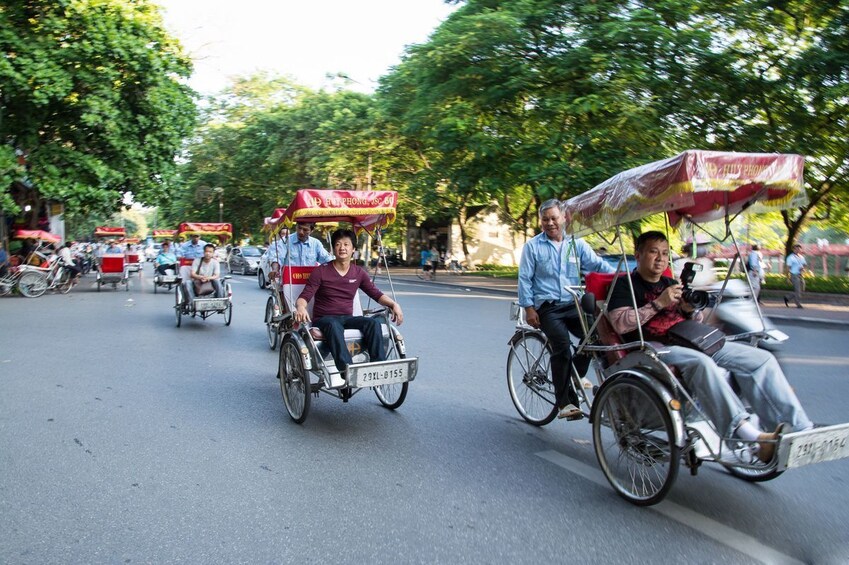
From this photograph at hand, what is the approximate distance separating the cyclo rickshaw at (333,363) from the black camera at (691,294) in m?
2.14

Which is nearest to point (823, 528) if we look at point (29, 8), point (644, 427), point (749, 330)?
point (644, 427)

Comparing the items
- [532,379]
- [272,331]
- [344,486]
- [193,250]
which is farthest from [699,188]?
[193,250]

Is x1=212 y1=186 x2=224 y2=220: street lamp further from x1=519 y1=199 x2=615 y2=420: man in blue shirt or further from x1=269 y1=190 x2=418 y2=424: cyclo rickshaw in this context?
x1=519 y1=199 x2=615 y2=420: man in blue shirt

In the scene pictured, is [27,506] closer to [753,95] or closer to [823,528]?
[823,528]

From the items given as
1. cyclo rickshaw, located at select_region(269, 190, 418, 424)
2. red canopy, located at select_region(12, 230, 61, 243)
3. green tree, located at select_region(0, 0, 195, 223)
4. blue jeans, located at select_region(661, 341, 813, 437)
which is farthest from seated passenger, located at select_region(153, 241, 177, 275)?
blue jeans, located at select_region(661, 341, 813, 437)

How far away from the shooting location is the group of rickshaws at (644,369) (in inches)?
136

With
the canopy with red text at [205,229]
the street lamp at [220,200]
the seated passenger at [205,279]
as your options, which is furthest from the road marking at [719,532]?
the street lamp at [220,200]

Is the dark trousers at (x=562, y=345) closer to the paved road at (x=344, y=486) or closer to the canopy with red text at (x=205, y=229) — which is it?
the paved road at (x=344, y=486)

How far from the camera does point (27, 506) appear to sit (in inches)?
148

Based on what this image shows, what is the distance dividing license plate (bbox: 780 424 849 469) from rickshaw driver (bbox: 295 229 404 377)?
10.5 feet

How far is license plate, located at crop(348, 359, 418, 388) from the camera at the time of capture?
16.4 feet

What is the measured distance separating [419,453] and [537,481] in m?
0.96

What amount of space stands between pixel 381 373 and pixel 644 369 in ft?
6.90

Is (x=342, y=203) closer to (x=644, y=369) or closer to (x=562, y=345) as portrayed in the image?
(x=562, y=345)
